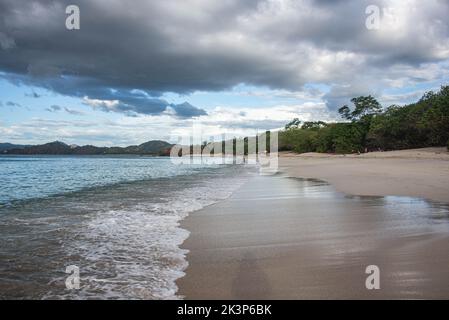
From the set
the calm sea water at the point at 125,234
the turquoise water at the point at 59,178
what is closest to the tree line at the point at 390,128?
the turquoise water at the point at 59,178

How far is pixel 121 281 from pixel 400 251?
3.79m

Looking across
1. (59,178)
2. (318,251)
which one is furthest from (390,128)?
(318,251)

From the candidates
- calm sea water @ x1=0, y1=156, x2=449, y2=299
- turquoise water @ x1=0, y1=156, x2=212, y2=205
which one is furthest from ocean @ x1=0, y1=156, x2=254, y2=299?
turquoise water @ x1=0, y1=156, x2=212, y2=205

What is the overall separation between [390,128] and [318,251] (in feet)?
176

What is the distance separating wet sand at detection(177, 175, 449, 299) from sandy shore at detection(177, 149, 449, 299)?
11 mm

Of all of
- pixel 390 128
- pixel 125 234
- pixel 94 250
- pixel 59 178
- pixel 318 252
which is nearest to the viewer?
pixel 318 252

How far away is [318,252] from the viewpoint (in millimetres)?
5023

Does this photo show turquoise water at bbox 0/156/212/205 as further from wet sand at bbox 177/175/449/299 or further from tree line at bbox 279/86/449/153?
tree line at bbox 279/86/449/153

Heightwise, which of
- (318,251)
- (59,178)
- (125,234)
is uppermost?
(318,251)

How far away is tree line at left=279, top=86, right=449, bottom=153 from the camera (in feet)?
135

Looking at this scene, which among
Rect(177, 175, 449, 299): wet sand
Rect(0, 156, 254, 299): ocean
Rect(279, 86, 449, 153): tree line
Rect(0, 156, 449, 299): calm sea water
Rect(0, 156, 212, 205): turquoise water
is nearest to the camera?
Rect(177, 175, 449, 299): wet sand

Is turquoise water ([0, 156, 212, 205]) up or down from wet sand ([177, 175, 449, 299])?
down

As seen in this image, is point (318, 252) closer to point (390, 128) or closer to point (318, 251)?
point (318, 251)
